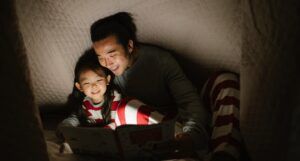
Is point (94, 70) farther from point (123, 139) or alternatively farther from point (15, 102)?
point (15, 102)

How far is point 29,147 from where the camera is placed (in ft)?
3.58

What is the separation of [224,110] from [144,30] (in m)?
0.61

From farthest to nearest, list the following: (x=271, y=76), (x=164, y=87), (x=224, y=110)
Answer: (x=164, y=87) → (x=224, y=110) → (x=271, y=76)

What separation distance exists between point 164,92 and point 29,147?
1.03 metres

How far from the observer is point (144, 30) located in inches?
77.2

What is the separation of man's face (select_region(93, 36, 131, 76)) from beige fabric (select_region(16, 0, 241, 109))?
0.16 metres

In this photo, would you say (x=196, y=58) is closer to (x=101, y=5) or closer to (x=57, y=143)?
(x=101, y=5)

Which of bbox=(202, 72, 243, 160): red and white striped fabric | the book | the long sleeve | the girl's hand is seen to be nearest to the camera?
the book

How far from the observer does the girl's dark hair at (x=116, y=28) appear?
1.81 m

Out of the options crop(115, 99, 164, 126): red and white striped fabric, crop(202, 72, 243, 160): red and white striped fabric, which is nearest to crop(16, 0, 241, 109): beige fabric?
crop(202, 72, 243, 160): red and white striped fabric

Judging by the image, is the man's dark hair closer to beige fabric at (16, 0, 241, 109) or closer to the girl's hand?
beige fabric at (16, 0, 241, 109)

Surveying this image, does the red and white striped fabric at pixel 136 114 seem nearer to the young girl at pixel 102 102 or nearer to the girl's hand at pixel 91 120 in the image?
the young girl at pixel 102 102

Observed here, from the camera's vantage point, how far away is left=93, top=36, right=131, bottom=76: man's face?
179 centimetres

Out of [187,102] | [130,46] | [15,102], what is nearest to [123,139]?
[187,102]
